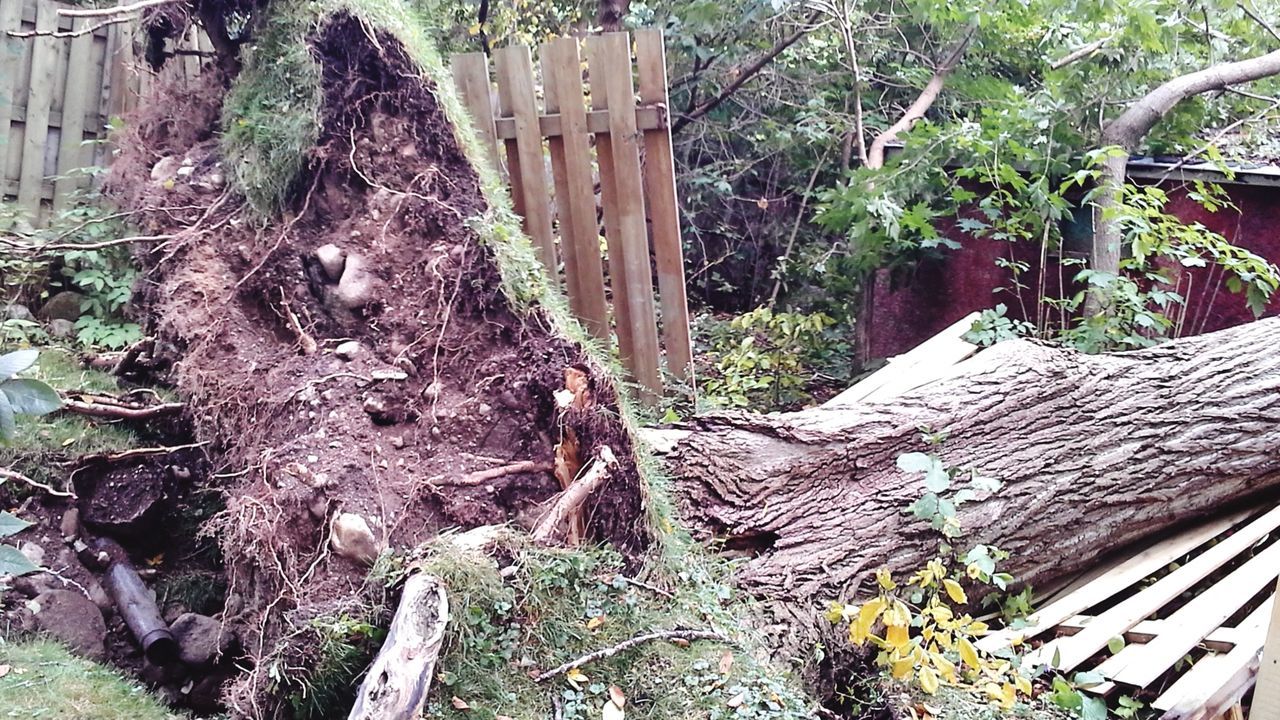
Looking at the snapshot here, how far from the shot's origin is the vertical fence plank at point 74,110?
536 cm

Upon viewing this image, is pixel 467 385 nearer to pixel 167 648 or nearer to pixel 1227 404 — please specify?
pixel 167 648

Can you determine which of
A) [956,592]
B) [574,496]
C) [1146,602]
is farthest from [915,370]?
Answer: [574,496]

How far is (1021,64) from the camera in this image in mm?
6746

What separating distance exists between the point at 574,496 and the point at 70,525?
6.85 ft

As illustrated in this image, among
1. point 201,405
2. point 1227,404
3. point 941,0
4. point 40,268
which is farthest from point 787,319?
point 40,268

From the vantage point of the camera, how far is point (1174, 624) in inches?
123

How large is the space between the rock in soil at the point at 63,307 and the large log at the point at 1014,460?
3375mm

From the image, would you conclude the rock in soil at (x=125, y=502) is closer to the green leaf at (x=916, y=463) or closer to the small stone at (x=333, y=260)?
the small stone at (x=333, y=260)

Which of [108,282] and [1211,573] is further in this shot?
[108,282]

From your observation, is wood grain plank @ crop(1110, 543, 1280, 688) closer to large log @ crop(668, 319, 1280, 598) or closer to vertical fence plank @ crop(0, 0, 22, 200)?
large log @ crop(668, 319, 1280, 598)

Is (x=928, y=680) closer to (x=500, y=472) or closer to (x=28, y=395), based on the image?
(x=500, y=472)

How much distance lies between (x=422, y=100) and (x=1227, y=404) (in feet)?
12.5


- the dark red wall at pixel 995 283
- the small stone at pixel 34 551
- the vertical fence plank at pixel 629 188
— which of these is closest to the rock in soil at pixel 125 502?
the small stone at pixel 34 551

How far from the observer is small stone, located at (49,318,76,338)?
14.4ft
